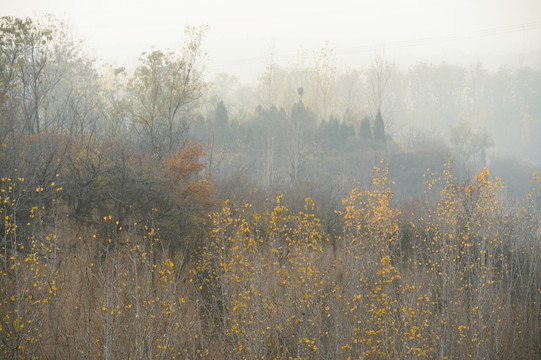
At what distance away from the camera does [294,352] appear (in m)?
9.71

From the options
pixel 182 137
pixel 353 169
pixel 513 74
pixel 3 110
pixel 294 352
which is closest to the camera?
pixel 294 352

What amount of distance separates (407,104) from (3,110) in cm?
7497

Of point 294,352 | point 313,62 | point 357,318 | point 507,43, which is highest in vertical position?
point 507,43

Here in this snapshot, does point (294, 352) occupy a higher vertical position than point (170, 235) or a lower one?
lower

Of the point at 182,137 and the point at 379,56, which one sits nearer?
the point at 182,137

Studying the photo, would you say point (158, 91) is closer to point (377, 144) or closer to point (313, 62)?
point (377, 144)

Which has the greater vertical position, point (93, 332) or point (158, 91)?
point (158, 91)

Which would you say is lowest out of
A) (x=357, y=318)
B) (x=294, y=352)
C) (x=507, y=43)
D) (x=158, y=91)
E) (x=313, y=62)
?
(x=294, y=352)

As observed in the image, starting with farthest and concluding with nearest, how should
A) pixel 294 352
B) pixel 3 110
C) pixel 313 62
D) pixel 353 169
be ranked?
pixel 313 62 < pixel 353 169 < pixel 3 110 < pixel 294 352

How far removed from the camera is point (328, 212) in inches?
814

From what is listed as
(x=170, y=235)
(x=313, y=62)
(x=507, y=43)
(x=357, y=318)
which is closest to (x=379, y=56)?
(x=313, y=62)

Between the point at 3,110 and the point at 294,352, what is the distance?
475 inches

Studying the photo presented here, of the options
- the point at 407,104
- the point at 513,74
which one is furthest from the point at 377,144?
the point at 513,74

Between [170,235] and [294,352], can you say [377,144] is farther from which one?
[294,352]
